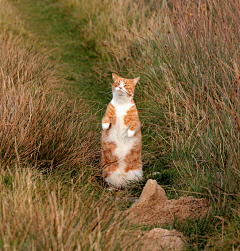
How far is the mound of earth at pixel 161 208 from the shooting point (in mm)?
3275

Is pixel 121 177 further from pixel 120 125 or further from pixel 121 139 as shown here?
pixel 120 125

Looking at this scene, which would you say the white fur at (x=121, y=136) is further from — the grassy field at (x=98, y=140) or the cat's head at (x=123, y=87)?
Answer: the grassy field at (x=98, y=140)

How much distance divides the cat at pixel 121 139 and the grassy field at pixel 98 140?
0.15 m

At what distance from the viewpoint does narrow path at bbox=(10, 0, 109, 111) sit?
660cm

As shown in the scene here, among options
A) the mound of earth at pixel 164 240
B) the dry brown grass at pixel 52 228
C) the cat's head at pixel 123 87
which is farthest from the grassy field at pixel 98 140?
the cat's head at pixel 123 87

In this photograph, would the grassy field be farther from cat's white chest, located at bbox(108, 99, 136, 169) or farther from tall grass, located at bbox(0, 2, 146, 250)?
cat's white chest, located at bbox(108, 99, 136, 169)

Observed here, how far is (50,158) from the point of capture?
3951mm

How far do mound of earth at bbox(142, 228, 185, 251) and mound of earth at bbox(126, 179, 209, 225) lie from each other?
22 cm

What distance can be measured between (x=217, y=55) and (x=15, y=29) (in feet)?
15.0

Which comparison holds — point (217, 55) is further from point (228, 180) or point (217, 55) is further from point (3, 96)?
point (3, 96)

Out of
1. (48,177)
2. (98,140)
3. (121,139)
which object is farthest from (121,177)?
(48,177)

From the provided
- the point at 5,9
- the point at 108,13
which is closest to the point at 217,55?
the point at 108,13

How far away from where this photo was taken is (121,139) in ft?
13.1

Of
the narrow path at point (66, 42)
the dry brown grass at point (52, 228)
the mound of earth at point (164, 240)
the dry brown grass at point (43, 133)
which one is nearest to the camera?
the dry brown grass at point (52, 228)
